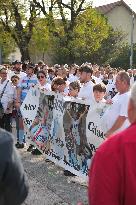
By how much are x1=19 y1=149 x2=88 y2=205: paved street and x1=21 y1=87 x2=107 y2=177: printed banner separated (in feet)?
0.56

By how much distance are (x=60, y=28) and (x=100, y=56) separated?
9995mm

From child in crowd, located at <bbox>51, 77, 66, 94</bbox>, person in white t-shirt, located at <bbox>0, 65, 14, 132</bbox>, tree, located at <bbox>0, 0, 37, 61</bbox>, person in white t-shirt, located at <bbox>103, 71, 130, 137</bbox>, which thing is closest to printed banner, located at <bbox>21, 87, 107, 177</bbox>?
child in crowd, located at <bbox>51, 77, 66, 94</bbox>

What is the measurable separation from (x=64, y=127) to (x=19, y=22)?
3397cm

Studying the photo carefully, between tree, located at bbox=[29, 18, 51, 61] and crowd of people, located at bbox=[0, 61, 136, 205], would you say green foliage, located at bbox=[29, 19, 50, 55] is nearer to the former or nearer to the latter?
tree, located at bbox=[29, 18, 51, 61]

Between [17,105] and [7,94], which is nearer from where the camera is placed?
[17,105]

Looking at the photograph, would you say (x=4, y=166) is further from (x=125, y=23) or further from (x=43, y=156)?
(x=125, y=23)

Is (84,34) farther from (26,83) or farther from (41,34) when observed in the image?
(26,83)

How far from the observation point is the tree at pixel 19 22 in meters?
41.3

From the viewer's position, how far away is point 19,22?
41.5 m

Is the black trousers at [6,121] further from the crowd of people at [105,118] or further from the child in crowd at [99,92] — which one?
the child in crowd at [99,92]

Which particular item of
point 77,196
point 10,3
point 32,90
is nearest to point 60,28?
point 10,3

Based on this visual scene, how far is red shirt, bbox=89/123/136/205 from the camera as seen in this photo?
8.40 ft

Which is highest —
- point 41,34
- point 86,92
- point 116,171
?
point 41,34

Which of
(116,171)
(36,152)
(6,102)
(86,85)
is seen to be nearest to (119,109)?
(86,85)
